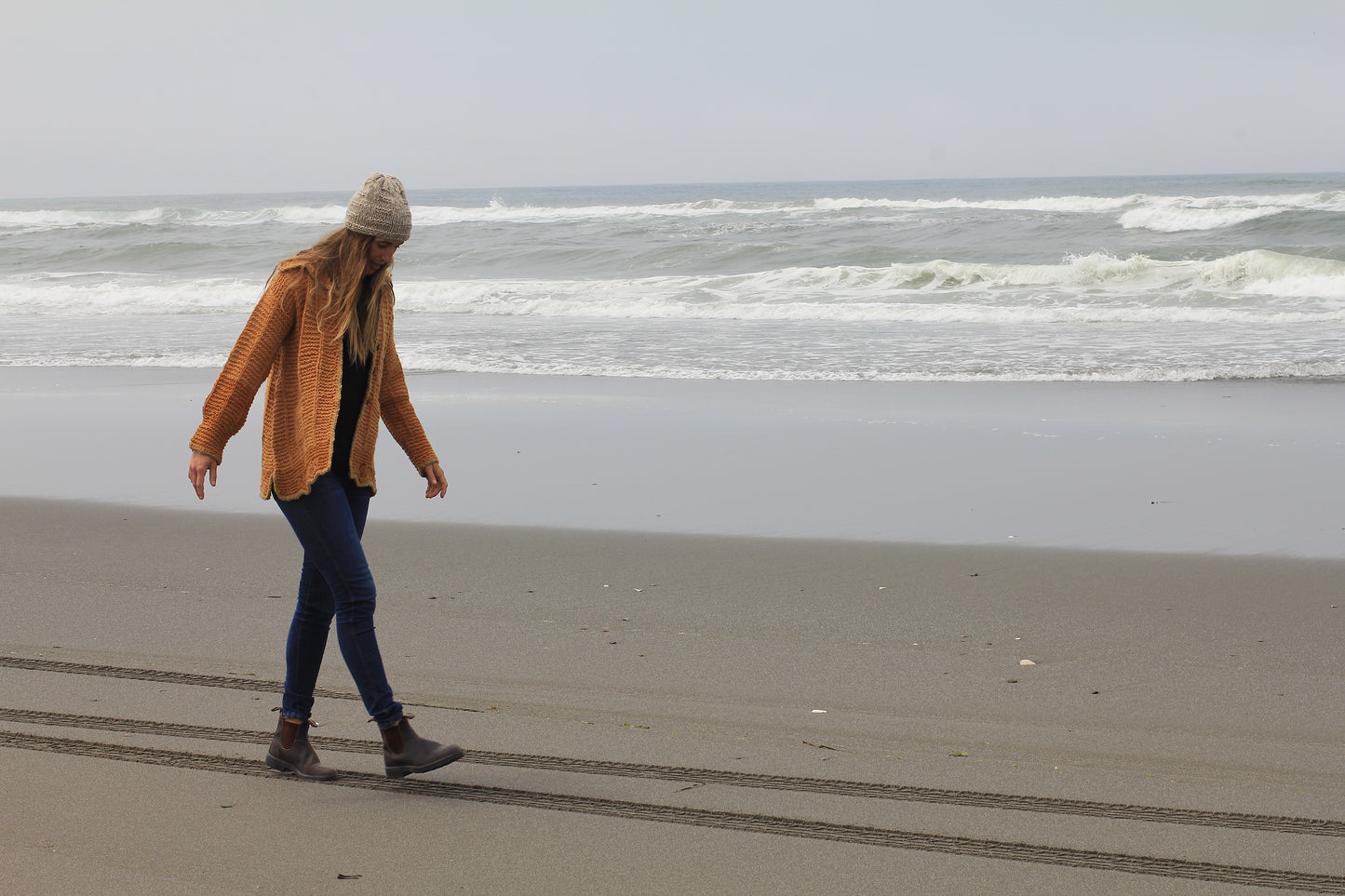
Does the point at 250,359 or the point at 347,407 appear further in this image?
the point at 347,407

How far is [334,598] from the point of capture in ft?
10.1

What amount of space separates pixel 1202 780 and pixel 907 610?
5.42 ft

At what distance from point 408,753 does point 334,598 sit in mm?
478

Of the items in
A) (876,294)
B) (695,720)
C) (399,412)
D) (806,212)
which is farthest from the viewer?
(806,212)

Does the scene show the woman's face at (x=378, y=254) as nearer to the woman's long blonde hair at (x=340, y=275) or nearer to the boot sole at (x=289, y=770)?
the woman's long blonde hair at (x=340, y=275)

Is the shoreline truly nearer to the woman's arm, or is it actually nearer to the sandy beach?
the sandy beach

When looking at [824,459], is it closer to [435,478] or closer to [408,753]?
[435,478]

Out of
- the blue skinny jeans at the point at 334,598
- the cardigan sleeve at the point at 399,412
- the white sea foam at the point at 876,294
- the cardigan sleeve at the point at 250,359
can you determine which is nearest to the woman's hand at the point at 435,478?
the cardigan sleeve at the point at 399,412

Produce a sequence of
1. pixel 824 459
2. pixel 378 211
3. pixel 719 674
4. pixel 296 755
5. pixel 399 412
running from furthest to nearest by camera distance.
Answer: pixel 824 459 < pixel 719 674 < pixel 399 412 < pixel 296 755 < pixel 378 211

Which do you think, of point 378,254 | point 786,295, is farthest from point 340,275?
point 786,295

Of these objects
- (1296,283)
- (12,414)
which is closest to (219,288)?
(12,414)

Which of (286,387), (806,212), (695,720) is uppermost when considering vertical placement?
(806,212)

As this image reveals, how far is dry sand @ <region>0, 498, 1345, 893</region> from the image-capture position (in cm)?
273

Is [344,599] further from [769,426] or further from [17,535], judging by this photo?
[769,426]
